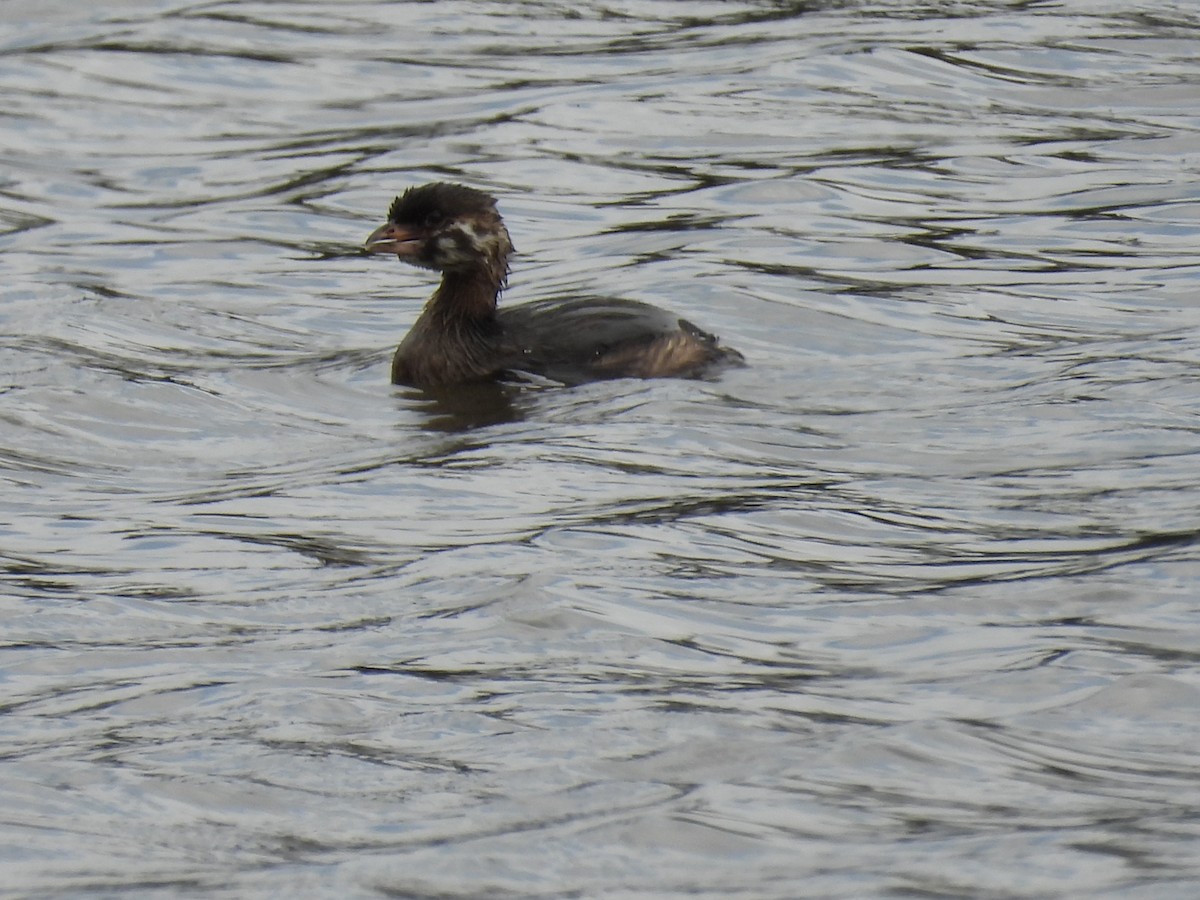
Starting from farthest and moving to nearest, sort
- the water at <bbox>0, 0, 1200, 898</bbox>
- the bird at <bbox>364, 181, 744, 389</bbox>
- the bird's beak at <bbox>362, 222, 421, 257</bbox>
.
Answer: the bird's beak at <bbox>362, 222, 421, 257</bbox> → the bird at <bbox>364, 181, 744, 389</bbox> → the water at <bbox>0, 0, 1200, 898</bbox>

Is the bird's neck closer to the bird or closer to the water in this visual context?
the bird

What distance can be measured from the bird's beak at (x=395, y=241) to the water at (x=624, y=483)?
58 cm

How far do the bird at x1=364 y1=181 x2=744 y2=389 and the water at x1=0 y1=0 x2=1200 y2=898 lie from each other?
0.21 m

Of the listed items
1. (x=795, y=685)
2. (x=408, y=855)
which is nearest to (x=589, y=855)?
(x=408, y=855)

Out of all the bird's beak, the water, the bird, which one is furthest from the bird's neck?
the water

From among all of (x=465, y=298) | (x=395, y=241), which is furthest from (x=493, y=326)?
(x=395, y=241)

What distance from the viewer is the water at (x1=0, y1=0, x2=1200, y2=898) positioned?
18.1 ft

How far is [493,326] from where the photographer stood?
11070mm

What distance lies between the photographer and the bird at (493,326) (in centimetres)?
1049

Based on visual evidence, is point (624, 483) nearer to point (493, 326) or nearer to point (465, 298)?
point (493, 326)

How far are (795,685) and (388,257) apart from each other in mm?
7839

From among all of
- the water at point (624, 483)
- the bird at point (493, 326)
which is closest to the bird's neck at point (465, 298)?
the bird at point (493, 326)

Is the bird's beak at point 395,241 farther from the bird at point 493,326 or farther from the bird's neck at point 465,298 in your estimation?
the bird's neck at point 465,298

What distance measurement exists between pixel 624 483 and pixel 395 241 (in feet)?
9.24
